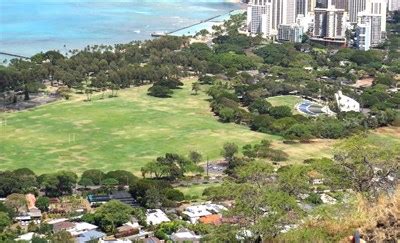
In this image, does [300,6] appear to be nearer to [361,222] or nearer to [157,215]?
[157,215]

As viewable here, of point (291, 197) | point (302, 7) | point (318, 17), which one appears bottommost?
point (291, 197)

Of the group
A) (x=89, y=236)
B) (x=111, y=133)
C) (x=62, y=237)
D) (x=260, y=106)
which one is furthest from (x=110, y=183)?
(x=260, y=106)

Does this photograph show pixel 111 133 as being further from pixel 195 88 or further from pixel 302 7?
pixel 302 7

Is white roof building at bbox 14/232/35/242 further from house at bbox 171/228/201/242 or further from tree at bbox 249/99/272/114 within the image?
tree at bbox 249/99/272/114

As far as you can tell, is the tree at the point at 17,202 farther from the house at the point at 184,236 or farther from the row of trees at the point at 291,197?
the row of trees at the point at 291,197

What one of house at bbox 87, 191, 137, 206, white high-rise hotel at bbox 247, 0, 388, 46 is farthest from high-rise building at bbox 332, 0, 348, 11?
house at bbox 87, 191, 137, 206

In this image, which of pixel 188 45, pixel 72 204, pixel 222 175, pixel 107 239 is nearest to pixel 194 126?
pixel 222 175
